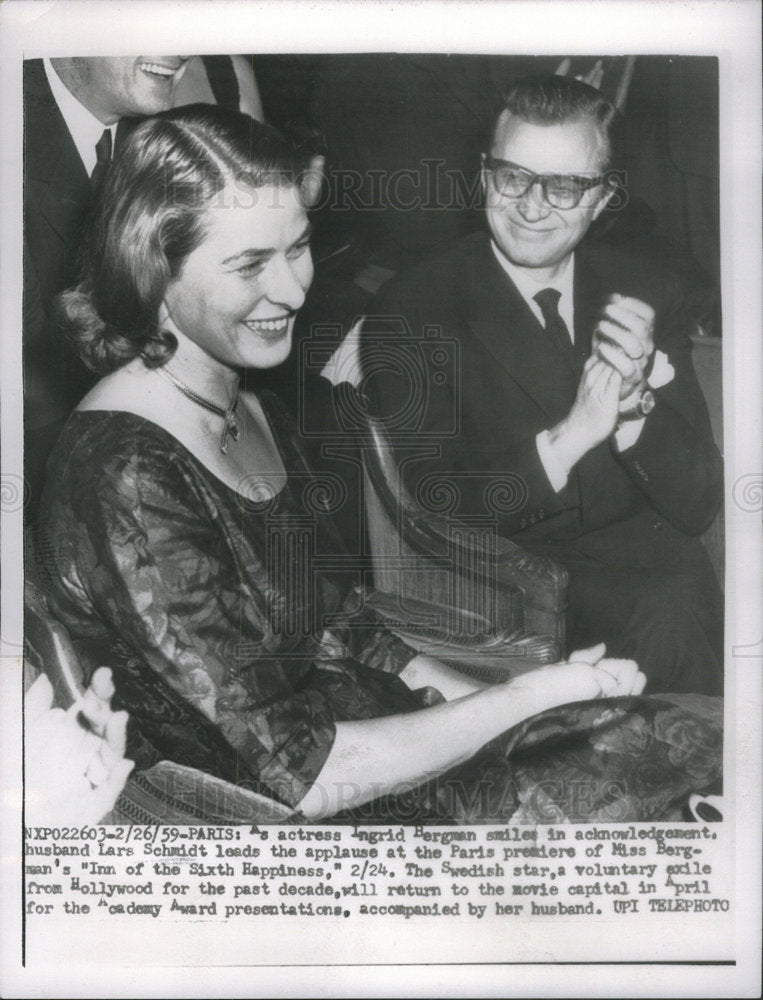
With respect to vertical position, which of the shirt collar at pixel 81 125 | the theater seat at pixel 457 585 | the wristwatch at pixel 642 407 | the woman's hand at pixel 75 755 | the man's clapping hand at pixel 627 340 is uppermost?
the shirt collar at pixel 81 125

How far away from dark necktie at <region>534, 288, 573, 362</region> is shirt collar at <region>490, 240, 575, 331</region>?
0.01 metres

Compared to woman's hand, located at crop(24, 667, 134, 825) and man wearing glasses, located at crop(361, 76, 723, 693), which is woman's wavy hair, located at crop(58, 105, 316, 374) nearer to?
man wearing glasses, located at crop(361, 76, 723, 693)

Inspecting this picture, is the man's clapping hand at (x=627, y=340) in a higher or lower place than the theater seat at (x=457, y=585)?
higher

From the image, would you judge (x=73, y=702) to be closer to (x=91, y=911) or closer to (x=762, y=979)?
(x=91, y=911)

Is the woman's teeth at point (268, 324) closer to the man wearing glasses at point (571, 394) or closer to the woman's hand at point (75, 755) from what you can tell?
the man wearing glasses at point (571, 394)

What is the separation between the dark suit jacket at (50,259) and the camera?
2.83 metres

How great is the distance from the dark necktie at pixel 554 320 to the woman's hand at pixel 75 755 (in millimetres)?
1800

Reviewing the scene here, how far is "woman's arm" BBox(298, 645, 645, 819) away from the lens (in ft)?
9.00

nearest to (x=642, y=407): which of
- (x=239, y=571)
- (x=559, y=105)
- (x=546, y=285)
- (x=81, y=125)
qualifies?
(x=546, y=285)

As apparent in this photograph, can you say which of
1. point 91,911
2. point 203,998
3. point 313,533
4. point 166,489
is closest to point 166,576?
point 166,489

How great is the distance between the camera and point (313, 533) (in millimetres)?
2803

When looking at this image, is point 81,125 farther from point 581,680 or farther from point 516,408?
point 581,680

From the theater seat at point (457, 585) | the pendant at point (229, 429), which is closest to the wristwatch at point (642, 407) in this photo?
the theater seat at point (457, 585)

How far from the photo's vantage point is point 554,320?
285cm
